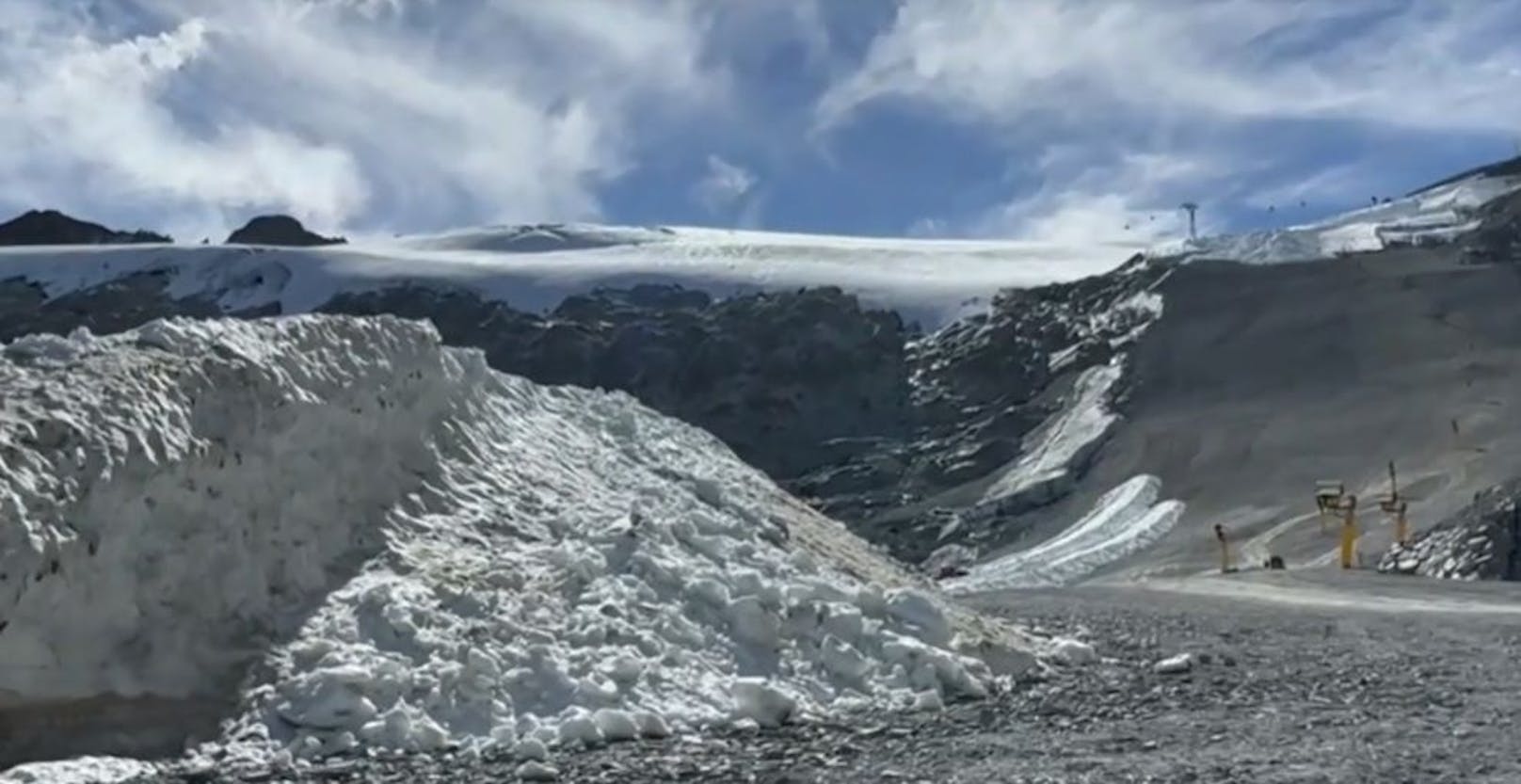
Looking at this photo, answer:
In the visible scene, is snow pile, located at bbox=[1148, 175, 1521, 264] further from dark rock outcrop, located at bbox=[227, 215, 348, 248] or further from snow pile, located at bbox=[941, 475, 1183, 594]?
dark rock outcrop, located at bbox=[227, 215, 348, 248]

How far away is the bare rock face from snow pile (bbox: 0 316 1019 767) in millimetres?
18021

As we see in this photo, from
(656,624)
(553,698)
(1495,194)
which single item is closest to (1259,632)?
(656,624)

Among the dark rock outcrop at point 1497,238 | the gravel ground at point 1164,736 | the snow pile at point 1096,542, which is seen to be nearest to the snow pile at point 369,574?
the gravel ground at point 1164,736

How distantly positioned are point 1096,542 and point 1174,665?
3217 centimetres

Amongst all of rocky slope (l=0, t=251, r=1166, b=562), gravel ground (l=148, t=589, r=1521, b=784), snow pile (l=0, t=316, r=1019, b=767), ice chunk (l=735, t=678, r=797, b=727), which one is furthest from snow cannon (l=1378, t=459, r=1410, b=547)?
ice chunk (l=735, t=678, r=797, b=727)

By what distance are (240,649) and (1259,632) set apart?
10599 mm

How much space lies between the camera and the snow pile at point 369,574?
1066cm

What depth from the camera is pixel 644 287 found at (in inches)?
3644

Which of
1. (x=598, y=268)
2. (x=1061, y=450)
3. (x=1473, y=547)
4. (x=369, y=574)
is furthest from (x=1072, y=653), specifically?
(x=598, y=268)

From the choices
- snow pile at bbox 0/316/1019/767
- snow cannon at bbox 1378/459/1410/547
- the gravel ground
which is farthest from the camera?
snow cannon at bbox 1378/459/1410/547

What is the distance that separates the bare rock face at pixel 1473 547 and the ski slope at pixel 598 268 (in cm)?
4989

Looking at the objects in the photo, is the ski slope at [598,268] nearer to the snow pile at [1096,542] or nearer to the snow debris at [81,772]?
the snow pile at [1096,542]

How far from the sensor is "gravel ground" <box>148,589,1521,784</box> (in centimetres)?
1000

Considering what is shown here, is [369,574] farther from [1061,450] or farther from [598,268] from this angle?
[598,268]
